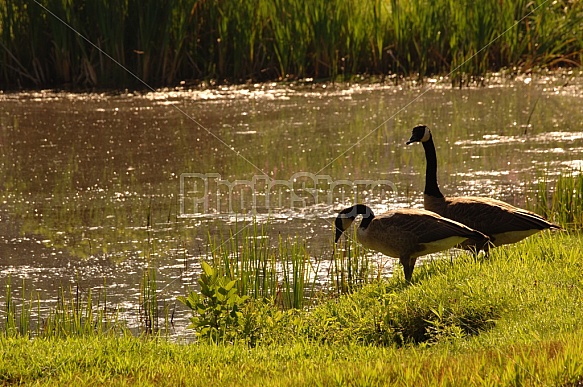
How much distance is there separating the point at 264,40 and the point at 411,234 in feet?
37.9

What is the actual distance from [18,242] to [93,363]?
4.30m

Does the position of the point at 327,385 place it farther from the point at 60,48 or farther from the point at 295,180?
the point at 60,48

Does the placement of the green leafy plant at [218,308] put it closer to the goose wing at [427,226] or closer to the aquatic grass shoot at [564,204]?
the goose wing at [427,226]

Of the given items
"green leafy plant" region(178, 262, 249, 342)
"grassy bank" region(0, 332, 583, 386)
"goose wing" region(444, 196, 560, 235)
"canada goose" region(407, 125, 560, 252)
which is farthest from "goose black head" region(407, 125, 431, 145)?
"grassy bank" region(0, 332, 583, 386)

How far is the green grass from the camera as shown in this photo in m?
5.61

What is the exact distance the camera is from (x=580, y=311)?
665 cm

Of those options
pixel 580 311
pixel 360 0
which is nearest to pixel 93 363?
pixel 580 311

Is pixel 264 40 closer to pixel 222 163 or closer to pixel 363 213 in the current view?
pixel 222 163

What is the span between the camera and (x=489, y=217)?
335 inches

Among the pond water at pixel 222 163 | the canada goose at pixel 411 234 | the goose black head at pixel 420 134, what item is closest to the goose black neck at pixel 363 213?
the canada goose at pixel 411 234

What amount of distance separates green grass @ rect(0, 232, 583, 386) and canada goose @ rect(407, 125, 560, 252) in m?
0.28

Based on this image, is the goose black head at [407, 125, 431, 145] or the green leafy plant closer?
the green leafy plant

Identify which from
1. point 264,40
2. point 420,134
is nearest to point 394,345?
point 420,134

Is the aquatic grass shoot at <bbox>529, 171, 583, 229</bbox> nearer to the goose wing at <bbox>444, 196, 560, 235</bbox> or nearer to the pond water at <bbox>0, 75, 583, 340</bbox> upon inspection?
the pond water at <bbox>0, 75, 583, 340</bbox>
